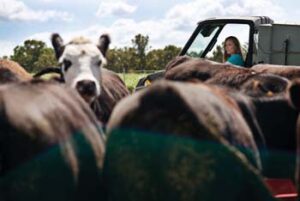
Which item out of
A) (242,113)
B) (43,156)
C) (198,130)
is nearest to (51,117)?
(43,156)

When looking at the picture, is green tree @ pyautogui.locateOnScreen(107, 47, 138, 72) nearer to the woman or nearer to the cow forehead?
the woman

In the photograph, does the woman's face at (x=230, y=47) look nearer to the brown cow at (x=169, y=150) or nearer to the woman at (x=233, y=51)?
the woman at (x=233, y=51)

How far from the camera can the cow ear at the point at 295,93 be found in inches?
205

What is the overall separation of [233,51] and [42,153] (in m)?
7.42

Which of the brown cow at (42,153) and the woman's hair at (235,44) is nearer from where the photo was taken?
the brown cow at (42,153)

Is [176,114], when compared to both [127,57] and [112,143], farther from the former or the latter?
[127,57]

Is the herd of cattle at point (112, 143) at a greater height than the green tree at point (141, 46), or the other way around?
the herd of cattle at point (112, 143)

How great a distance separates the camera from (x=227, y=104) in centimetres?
438

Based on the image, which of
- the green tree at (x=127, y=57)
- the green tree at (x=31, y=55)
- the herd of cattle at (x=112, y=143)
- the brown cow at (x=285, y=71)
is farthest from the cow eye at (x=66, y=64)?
the green tree at (x=127, y=57)

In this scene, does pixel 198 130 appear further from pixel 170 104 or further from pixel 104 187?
pixel 104 187

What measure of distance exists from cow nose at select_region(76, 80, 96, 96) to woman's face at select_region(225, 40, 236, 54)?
473cm

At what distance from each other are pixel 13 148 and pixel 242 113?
181 cm

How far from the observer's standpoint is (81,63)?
677cm

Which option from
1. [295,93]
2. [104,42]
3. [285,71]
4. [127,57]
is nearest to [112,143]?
[295,93]
